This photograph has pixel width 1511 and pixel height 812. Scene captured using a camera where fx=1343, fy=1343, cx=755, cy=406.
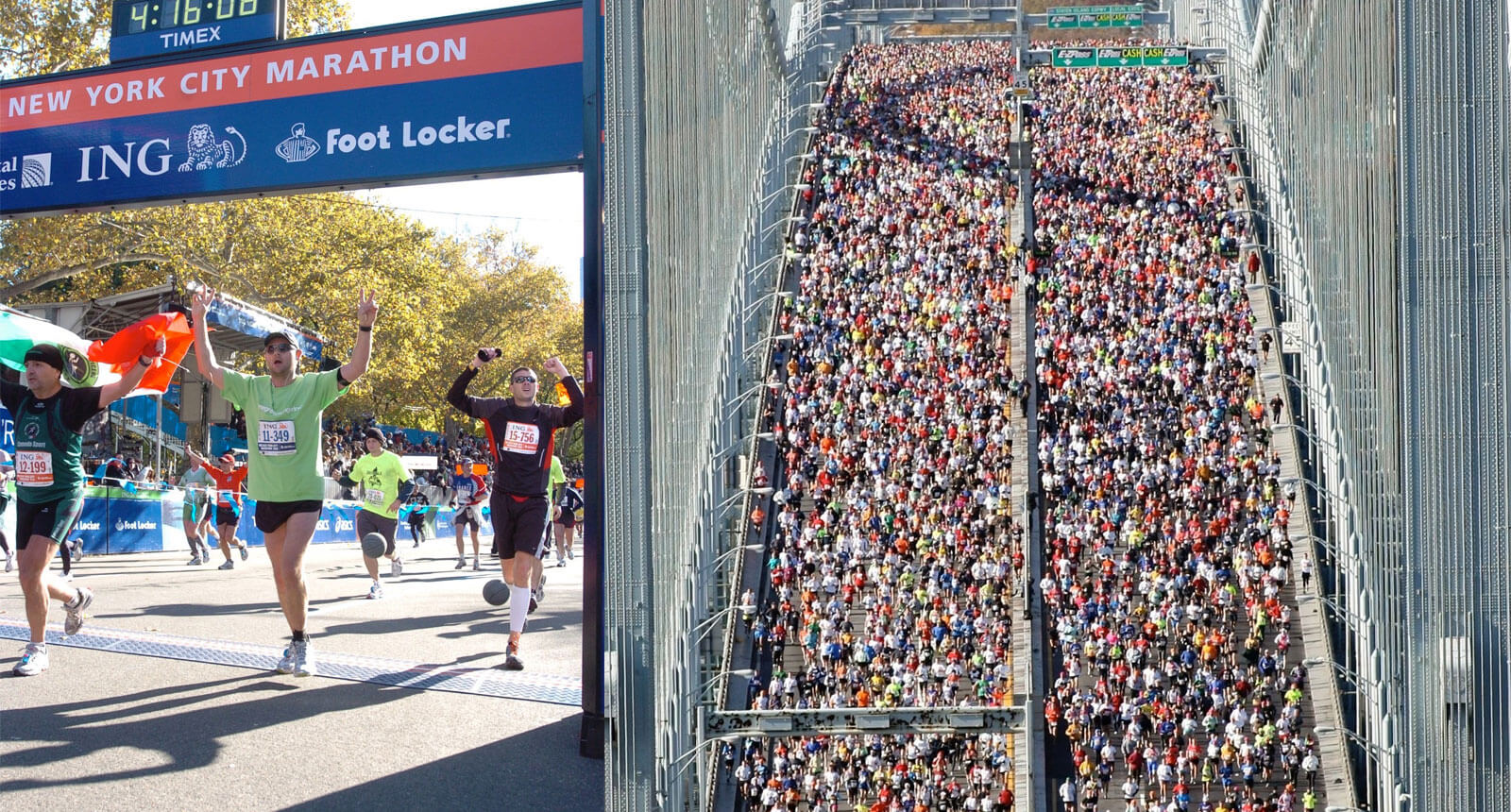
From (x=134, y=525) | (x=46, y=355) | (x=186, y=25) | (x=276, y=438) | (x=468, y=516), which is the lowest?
(x=134, y=525)

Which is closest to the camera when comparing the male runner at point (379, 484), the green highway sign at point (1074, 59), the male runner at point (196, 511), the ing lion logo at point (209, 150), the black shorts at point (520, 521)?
the black shorts at point (520, 521)

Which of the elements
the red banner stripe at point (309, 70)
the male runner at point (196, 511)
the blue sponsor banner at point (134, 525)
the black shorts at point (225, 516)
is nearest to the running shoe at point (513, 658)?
the red banner stripe at point (309, 70)

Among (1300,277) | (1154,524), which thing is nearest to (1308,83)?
(1300,277)

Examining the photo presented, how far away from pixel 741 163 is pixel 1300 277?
31.5 feet

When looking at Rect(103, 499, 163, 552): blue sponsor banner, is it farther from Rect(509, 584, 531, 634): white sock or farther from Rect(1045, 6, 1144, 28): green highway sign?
Rect(1045, 6, 1144, 28): green highway sign

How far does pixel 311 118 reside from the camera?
8203mm

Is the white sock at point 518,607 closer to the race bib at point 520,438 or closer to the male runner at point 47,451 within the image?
the race bib at point 520,438

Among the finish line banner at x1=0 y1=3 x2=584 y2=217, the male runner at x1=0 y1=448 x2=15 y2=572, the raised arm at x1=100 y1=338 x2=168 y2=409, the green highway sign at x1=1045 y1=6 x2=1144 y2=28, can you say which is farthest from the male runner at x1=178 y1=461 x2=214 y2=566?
the green highway sign at x1=1045 y1=6 x2=1144 y2=28

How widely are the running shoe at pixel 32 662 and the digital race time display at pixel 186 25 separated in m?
4.15

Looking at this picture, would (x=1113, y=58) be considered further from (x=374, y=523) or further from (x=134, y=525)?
(x=134, y=525)

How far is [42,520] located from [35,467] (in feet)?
0.92

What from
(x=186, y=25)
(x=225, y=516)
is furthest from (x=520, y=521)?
(x=225, y=516)

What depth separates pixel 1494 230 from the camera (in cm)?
550

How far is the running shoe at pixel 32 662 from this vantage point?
6320 mm
